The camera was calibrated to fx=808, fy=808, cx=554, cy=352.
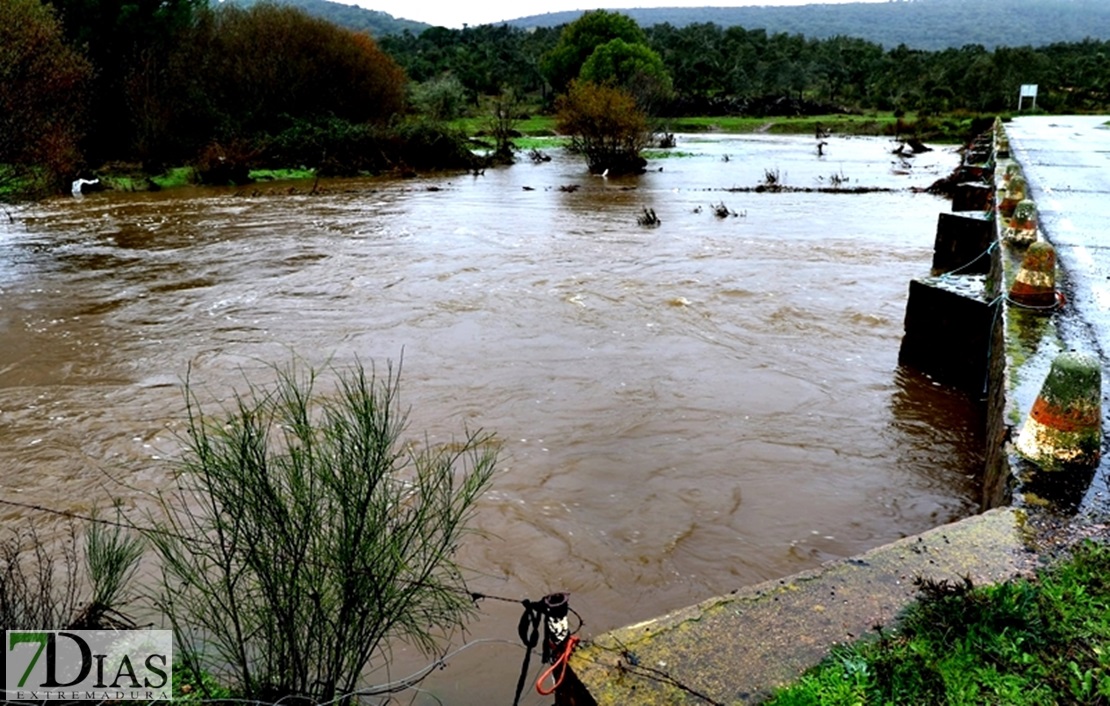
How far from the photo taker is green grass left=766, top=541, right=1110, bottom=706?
8.68 feet

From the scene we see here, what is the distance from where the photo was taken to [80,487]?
601cm

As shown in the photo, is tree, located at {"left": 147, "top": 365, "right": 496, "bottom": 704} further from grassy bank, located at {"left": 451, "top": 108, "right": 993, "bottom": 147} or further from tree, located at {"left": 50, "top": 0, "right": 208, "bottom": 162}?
grassy bank, located at {"left": 451, "top": 108, "right": 993, "bottom": 147}

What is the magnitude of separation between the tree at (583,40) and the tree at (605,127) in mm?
32757

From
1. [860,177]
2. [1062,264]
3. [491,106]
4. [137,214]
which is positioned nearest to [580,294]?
[1062,264]

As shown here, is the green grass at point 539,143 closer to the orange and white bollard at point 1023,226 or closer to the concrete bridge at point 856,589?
the orange and white bollard at point 1023,226

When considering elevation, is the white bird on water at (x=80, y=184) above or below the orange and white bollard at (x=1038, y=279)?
above

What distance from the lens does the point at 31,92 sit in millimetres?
13719

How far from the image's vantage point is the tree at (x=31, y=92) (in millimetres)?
13422

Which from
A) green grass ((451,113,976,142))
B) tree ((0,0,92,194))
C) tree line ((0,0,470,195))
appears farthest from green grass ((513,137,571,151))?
tree ((0,0,92,194))

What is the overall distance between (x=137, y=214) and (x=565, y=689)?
21.3 m

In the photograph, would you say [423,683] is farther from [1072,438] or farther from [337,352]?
[337,352]

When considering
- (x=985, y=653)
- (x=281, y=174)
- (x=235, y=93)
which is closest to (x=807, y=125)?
(x=235, y=93)

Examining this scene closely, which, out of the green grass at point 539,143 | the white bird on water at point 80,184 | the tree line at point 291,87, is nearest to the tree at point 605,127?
the tree line at point 291,87

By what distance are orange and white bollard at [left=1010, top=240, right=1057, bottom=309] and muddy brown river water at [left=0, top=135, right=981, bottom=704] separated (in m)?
1.21
